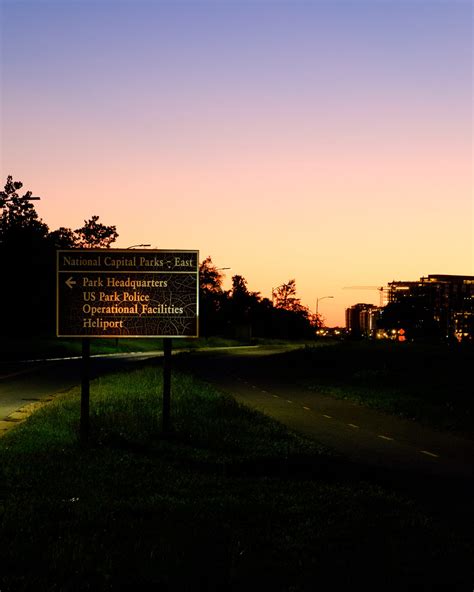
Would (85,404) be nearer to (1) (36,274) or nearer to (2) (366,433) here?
(2) (366,433)

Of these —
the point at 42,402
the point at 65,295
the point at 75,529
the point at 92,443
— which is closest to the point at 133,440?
the point at 92,443

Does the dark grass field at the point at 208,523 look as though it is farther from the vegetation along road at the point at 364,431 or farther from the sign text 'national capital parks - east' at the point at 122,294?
the sign text 'national capital parks - east' at the point at 122,294

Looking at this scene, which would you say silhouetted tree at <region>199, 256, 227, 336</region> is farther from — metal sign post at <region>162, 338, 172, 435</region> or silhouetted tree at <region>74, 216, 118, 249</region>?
metal sign post at <region>162, 338, 172, 435</region>

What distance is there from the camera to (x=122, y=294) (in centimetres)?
1557

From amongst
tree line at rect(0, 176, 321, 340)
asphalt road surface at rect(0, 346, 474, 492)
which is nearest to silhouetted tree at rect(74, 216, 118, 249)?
tree line at rect(0, 176, 321, 340)

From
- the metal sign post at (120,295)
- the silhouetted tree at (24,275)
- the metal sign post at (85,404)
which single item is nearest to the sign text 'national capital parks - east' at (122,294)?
the metal sign post at (120,295)

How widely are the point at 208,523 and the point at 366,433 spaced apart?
10194 millimetres

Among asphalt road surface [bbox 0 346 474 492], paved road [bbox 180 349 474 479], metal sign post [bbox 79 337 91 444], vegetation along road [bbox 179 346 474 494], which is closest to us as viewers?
vegetation along road [bbox 179 346 474 494]

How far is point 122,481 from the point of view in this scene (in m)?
10.5

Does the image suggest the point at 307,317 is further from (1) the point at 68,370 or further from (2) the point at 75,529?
(2) the point at 75,529

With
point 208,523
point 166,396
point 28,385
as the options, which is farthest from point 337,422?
point 28,385

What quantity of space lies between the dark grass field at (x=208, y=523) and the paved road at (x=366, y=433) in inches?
54.8

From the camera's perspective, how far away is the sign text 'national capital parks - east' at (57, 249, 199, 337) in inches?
607

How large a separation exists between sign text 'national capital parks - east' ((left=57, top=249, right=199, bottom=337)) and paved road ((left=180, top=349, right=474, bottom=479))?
3.93 m
